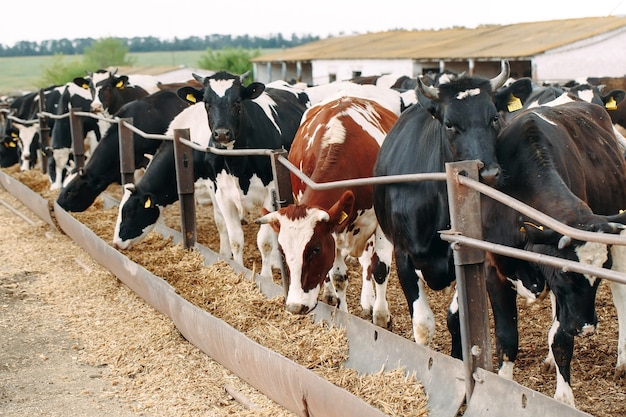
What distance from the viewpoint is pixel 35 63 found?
Answer: 132 m

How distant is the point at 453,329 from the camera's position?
525cm

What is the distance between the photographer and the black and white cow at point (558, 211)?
422 centimetres

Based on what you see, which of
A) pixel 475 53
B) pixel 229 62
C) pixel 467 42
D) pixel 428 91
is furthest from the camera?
pixel 229 62

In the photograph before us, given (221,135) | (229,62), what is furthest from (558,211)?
(229,62)

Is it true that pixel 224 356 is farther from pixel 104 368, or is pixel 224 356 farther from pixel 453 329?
pixel 453 329

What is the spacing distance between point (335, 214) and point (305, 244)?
0.99 ft

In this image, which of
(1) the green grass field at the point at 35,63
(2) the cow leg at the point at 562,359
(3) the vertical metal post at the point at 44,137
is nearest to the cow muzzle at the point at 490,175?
(2) the cow leg at the point at 562,359

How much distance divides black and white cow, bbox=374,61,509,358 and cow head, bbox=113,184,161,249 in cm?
373

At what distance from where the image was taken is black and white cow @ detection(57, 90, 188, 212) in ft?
35.4

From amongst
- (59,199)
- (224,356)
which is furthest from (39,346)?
(59,199)

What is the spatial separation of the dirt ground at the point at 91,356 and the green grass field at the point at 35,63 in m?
99.2

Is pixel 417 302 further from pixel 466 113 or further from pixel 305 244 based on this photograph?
pixel 466 113

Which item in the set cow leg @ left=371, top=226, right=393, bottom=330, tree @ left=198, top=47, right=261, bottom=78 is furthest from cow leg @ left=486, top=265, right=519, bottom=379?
tree @ left=198, top=47, right=261, bottom=78

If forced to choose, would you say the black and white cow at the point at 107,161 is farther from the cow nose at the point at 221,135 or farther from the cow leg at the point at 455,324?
the cow leg at the point at 455,324
